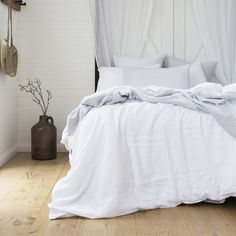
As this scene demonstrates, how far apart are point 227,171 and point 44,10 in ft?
9.67

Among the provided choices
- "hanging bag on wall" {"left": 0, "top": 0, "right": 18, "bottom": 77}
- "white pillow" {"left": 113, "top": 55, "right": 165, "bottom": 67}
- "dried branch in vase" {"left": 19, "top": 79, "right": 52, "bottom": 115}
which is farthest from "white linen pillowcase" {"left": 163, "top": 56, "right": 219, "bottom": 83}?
"hanging bag on wall" {"left": 0, "top": 0, "right": 18, "bottom": 77}

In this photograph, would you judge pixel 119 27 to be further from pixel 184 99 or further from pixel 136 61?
pixel 184 99

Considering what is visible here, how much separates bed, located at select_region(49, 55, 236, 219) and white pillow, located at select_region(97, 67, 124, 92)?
1.26 m

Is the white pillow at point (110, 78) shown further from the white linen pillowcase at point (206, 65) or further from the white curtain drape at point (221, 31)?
the white curtain drape at point (221, 31)

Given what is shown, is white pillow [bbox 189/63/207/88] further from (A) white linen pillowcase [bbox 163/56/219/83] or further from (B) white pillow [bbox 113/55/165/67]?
(B) white pillow [bbox 113/55/165/67]

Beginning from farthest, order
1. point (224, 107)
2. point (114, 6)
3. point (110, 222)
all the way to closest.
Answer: point (114, 6) → point (224, 107) → point (110, 222)

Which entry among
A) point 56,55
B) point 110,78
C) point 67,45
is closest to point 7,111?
point 56,55

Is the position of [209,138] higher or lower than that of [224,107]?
lower

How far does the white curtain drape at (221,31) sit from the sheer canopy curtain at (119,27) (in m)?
0.61

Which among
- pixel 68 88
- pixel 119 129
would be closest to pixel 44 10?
pixel 68 88

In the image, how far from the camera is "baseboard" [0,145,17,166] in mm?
3837

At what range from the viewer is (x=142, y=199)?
7.91 ft

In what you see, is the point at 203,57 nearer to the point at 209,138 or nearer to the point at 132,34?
the point at 132,34

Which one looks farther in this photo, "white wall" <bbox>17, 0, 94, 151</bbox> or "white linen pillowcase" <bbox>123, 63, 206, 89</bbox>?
"white wall" <bbox>17, 0, 94, 151</bbox>
